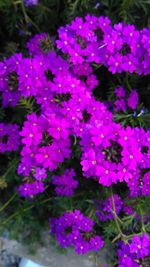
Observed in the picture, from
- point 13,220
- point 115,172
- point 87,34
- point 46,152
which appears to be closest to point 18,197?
point 13,220

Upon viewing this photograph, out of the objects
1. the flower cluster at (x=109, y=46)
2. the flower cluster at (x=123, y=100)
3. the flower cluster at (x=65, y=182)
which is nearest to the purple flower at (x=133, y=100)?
the flower cluster at (x=123, y=100)

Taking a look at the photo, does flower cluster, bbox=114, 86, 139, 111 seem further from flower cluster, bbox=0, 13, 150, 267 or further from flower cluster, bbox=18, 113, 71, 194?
flower cluster, bbox=18, 113, 71, 194

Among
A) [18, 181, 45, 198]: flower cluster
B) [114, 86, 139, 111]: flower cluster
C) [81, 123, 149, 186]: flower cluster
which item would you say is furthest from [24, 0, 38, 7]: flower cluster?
[18, 181, 45, 198]: flower cluster

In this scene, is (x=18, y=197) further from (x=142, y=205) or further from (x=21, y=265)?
(x=142, y=205)

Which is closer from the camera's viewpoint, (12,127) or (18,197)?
(12,127)

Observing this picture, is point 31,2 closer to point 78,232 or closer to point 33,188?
point 33,188

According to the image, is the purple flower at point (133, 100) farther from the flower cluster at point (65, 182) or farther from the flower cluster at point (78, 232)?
the flower cluster at point (78, 232)
